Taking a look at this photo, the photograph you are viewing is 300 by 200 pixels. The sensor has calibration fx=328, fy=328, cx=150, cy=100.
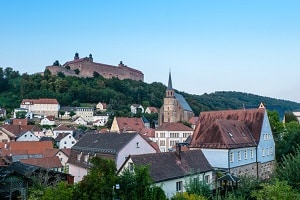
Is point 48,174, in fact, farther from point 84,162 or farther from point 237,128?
point 237,128

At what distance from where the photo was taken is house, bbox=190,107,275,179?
28.6 meters

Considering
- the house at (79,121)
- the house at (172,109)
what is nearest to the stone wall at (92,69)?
the house at (79,121)

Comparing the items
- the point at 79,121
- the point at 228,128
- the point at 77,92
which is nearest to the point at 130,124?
the point at 79,121

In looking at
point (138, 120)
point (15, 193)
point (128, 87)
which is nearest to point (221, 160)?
point (15, 193)

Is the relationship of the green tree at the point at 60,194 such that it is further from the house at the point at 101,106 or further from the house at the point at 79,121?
the house at the point at 101,106

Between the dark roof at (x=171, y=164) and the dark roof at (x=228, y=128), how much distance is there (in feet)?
10.6

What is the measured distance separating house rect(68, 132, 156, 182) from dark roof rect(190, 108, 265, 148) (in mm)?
5534

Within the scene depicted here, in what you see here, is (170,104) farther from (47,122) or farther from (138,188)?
(138,188)

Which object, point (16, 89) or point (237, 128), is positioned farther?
point (16, 89)

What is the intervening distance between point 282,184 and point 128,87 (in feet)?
478

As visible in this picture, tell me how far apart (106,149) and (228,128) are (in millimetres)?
11786

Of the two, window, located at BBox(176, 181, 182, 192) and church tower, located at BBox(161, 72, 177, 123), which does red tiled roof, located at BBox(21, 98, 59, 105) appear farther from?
window, located at BBox(176, 181, 182, 192)

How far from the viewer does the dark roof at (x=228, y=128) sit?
29.4 m

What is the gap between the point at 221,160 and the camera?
28219mm
